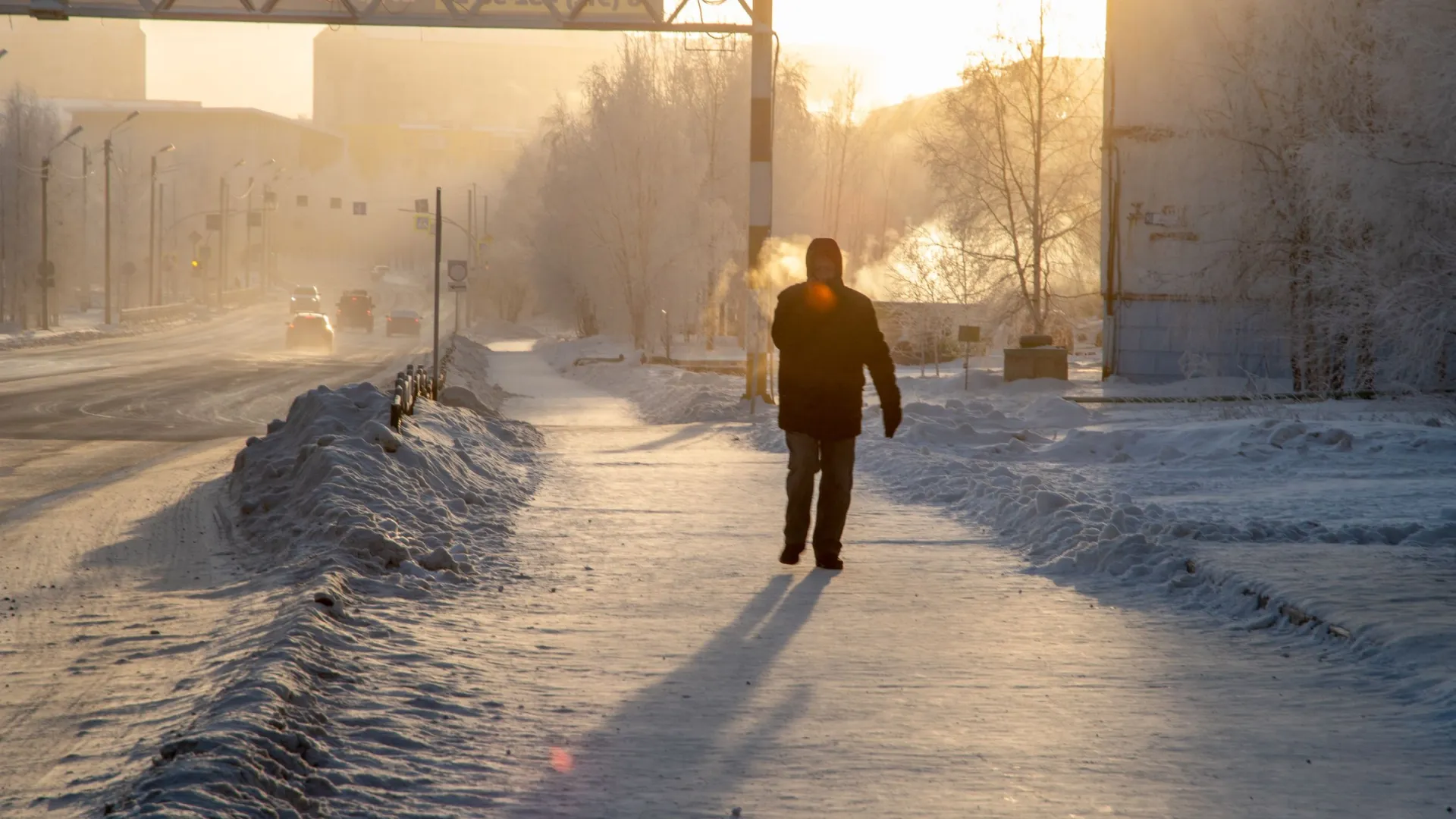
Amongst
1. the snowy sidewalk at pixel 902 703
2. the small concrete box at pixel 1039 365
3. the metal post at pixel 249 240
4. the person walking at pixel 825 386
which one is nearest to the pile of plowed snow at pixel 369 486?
the snowy sidewalk at pixel 902 703

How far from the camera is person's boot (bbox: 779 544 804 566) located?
30.1ft

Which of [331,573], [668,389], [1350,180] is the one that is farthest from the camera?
[668,389]

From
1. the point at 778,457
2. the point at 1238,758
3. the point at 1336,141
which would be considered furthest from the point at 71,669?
the point at 1336,141

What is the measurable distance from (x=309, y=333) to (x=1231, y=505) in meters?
51.2

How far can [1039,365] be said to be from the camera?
3381 centimetres

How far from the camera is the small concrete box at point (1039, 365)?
33781 mm

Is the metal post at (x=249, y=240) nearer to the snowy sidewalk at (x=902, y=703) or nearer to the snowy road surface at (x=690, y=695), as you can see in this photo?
the snowy road surface at (x=690, y=695)

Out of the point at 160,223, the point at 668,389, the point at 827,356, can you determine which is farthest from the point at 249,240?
the point at 827,356

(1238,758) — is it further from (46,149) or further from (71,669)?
(46,149)

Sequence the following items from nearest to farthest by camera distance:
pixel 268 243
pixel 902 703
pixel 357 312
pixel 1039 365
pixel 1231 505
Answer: pixel 902 703
pixel 1231 505
pixel 1039 365
pixel 357 312
pixel 268 243

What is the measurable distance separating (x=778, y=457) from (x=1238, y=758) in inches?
443

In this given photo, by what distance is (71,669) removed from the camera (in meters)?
6.45

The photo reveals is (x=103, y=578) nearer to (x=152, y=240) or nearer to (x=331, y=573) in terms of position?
(x=331, y=573)

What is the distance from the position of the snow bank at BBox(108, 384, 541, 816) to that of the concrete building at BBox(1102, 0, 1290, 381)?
62.3ft
